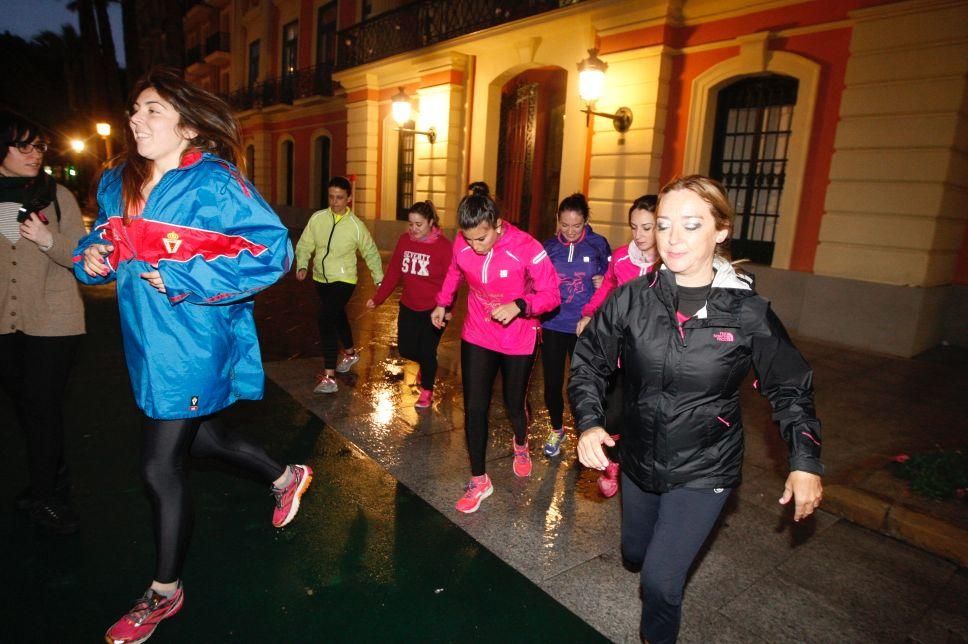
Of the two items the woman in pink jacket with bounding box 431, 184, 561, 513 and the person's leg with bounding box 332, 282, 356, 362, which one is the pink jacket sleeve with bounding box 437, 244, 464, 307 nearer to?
the woman in pink jacket with bounding box 431, 184, 561, 513

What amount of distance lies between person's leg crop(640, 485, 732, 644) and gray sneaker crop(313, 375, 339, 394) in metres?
4.03

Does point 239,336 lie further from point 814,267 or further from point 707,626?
point 814,267

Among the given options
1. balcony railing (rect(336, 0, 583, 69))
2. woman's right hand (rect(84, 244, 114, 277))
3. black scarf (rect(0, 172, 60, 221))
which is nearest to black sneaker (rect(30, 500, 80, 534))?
black scarf (rect(0, 172, 60, 221))

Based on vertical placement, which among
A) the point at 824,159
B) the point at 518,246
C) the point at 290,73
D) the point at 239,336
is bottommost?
the point at 239,336

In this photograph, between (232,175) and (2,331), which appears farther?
(2,331)

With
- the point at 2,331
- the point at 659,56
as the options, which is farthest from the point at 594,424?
the point at 659,56

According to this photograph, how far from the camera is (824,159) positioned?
8844mm

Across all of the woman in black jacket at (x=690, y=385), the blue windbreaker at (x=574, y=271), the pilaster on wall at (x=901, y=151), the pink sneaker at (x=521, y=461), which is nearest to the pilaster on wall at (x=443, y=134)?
the pilaster on wall at (x=901, y=151)

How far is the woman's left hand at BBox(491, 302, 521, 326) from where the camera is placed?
336 cm

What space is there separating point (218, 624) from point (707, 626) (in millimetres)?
2156

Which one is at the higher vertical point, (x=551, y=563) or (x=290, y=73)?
(x=290, y=73)

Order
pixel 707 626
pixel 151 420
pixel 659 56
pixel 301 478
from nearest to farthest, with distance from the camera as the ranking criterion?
pixel 151 420 → pixel 707 626 → pixel 301 478 → pixel 659 56

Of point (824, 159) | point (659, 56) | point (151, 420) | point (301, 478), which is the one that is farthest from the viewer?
point (659, 56)

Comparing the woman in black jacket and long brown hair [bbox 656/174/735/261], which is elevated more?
long brown hair [bbox 656/174/735/261]
